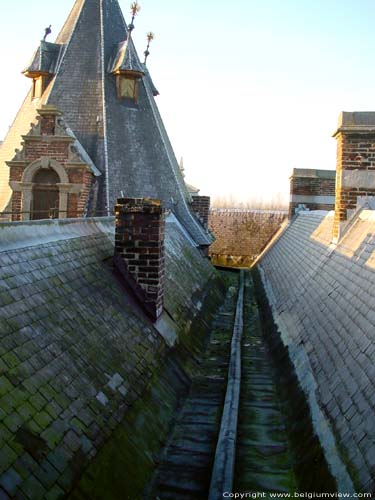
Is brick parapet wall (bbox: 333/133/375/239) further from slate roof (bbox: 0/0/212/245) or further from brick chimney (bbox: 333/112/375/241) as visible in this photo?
slate roof (bbox: 0/0/212/245)

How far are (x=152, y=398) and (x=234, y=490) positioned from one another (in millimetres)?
1494

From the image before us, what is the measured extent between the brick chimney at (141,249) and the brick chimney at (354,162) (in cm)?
495

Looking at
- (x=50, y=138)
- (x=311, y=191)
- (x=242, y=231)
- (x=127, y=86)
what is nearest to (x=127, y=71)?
(x=127, y=86)

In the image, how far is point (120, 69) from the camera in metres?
21.8

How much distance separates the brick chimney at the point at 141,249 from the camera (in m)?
7.88

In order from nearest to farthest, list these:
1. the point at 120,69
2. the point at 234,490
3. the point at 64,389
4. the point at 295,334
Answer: the point at 64,389 → the point at 234,490 → the point at 295,334 → the point at 120,69

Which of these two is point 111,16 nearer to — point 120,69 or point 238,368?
point 120,69

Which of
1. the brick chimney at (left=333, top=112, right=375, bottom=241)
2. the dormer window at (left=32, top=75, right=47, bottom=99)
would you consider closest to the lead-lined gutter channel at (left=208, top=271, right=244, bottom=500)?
the brick chimney at (left=333, top=112, right=375, bottom=241)

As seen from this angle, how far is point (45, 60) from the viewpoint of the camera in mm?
22203

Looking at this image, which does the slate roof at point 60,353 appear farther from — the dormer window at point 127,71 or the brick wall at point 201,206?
the brick wall at point 201,206

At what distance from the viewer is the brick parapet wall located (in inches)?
450

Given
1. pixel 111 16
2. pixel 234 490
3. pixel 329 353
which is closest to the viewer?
pixel 234 490

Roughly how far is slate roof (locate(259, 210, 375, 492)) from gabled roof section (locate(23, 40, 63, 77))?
49.3 ft

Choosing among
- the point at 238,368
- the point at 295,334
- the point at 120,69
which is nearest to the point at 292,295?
the point at 295,334
